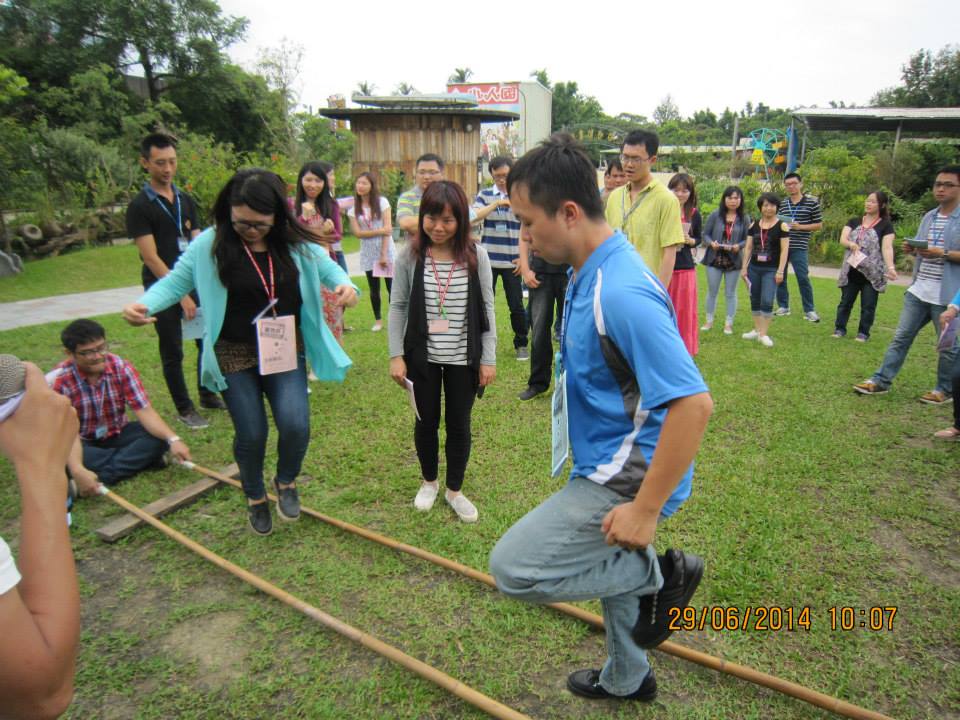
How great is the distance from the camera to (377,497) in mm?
3797

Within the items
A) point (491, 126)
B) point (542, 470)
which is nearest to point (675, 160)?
point (491, 126)

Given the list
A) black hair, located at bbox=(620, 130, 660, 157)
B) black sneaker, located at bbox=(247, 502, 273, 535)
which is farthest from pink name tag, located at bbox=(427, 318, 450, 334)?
black hair, located at bbox=(620, 130, 660, 157)

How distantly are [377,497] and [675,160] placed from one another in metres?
35.5

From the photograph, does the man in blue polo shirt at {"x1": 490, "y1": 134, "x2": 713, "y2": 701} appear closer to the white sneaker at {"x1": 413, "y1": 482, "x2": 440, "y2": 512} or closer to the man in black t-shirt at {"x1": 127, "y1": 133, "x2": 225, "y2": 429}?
the white sneaker at {"x1": 413, "y1": 482, "x2": 440, "y2": 512}

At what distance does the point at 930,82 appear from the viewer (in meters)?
34.8

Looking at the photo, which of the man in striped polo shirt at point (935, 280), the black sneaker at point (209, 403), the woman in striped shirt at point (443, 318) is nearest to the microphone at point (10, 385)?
the woman in striped shirt at point (443, 318)

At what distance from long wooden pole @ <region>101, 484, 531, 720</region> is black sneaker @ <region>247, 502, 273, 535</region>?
0.26 metres

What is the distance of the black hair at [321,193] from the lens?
18.9 feet

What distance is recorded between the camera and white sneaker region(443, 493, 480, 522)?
348 cm

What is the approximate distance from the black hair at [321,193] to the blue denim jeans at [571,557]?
4.74 meters

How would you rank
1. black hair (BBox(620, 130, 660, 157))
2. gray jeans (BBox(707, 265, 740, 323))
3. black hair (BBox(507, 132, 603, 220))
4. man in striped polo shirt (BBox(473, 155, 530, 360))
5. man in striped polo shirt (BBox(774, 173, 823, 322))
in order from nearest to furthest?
black hair (BBox(507, 132, 603, 220)) < black hair (BBox(620, 130, 660, 157)) < man in striped polo shirt (BBox(473, 155, 530, 360)) < gray jeans (BBox(707, 265, 740, 323)) < man in striped polo shirt (BBox(774, 173, 823, 322))

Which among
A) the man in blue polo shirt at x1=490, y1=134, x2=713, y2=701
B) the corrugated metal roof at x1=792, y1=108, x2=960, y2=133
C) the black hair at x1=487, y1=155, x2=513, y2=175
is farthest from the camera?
the corrugated metal roof at x1=792, y1=108, x2=960, y2=133

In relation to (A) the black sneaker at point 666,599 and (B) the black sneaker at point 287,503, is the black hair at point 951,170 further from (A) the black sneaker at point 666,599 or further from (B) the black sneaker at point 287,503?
(B) the black sneaker at point 287,503

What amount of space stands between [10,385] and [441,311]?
2321 mm
